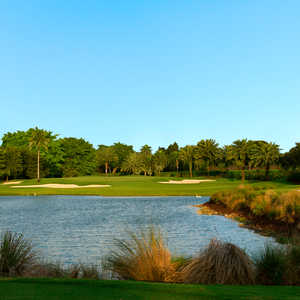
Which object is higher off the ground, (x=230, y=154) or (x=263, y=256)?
(x=230, y=154)

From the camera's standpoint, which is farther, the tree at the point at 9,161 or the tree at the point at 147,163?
the tree at the point at 147,163

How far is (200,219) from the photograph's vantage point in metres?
23.2

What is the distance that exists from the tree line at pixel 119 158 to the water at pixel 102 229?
44643 mm

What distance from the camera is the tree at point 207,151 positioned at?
323 feet

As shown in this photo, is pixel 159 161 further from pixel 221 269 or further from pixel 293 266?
pixel 221 269

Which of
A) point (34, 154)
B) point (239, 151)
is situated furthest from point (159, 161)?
point (34, 154)

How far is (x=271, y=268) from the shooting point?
845 cm

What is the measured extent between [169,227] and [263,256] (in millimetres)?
11417

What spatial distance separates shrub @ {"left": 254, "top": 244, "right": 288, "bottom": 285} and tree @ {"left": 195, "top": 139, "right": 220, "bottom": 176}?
9023 cm

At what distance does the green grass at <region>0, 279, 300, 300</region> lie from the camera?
5.52m

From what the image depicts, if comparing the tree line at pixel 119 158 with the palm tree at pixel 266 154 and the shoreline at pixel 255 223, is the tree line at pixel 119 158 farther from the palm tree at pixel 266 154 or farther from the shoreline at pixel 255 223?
the shoreline at pixel 255 223

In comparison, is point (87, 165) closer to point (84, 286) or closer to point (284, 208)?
point (284, 208)

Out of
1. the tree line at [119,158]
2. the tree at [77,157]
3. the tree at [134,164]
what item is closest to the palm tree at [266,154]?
the tree line at [119,158]

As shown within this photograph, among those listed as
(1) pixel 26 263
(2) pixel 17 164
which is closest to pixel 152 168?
(2) pixel 17 164
